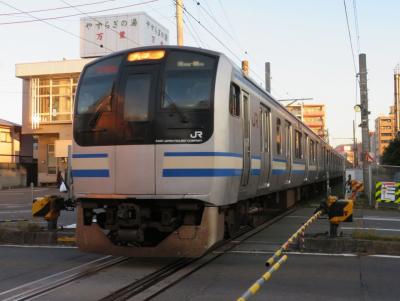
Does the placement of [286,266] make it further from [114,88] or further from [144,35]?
[144,35]

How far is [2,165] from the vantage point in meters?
42.7

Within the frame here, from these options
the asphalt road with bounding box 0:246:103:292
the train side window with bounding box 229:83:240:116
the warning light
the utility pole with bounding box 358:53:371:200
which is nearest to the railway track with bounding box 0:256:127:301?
the asphalt road with bounding box 0:246:103:292

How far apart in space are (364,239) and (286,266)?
2175 millimetres

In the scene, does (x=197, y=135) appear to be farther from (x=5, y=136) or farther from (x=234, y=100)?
(x=5, y=136)

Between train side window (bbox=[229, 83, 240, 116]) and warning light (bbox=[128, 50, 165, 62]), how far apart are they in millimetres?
1232

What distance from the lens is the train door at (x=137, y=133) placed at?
7777mm

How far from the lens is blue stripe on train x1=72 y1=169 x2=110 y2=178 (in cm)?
802

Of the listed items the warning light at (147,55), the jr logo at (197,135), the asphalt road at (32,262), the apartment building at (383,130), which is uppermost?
the apartment building at (383,130)

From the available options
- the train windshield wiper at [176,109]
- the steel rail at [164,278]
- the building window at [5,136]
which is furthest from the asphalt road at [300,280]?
the building window at [5,136]

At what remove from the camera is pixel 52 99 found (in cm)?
4634

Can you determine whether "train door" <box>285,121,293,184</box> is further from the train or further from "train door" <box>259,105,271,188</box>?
the train

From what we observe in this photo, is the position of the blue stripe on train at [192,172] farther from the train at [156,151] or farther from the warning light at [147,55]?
the warning light at [147,55]

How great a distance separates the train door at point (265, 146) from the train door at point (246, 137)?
4.69ft

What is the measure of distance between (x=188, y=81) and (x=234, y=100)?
3.24 feet
